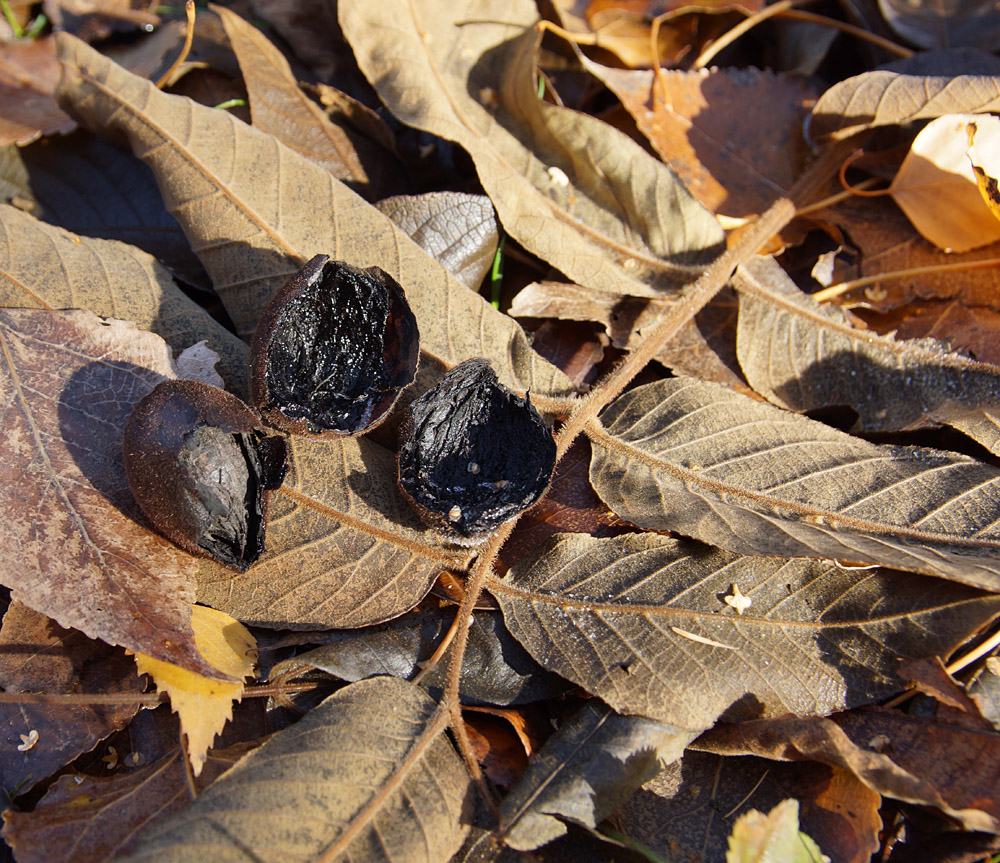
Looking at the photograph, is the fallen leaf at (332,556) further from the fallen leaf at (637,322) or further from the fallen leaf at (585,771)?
the fallen leaf at (637,322)

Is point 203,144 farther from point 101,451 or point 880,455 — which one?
point 880,455

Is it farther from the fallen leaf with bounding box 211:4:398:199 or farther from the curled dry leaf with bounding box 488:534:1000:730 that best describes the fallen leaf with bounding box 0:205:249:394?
the curled dry leaf with bounding box 488:534:1000:730

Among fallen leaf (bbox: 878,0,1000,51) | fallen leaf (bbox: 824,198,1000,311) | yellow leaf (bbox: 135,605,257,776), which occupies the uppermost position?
fallen leaf (bbox: 878,0,1000,51)

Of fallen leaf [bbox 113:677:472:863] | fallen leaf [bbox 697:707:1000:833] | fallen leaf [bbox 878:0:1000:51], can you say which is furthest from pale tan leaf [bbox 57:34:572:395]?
fallen leaf [bbox 878:0:1000:51]

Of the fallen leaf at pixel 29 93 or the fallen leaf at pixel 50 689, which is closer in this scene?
the fallen leaf at pixel 50 689

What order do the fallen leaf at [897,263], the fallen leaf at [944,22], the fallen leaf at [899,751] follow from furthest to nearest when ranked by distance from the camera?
the fallen leaf at [944,22], the fallen leaf at [897,263], the fallen leaf at [899,751]

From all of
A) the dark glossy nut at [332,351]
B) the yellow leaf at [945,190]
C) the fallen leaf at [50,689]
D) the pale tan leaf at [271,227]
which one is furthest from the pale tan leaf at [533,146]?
the fallen leaf at [50,689]

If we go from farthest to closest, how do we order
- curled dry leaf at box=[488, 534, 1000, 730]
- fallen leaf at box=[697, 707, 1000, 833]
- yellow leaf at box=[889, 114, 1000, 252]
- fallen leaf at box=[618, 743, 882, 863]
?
1. yellow leaf at box=[889, 114, 1000, 252]
2. curled dry leaf at box=[488, 534, 1000, 730]
3. fallen leaf at box=[618, 743, 882, 863]
4. fallen leaf at box=[697, 707, 1000, 833]
